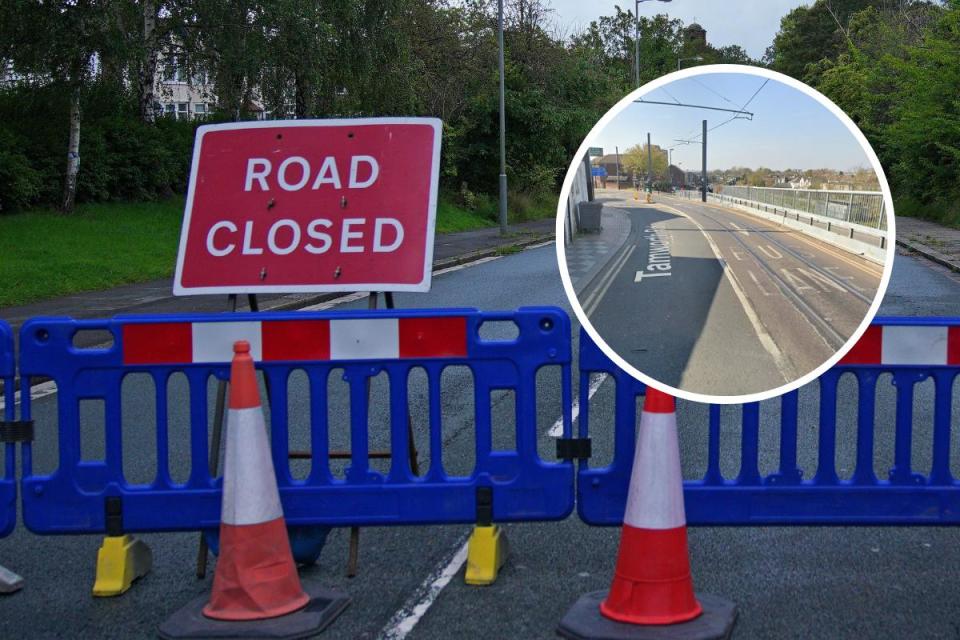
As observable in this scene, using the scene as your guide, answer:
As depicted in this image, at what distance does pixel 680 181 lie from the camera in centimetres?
314

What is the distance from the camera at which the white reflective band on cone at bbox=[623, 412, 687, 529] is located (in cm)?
414

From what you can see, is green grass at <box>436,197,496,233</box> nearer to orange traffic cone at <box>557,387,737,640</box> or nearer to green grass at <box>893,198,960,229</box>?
green grass at <box>893,198,960,229</box>

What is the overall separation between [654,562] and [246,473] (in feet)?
5.20

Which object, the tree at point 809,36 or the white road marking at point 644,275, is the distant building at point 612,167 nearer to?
the white road marking at point 644,275

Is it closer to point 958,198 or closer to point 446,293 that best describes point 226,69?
point 446,293

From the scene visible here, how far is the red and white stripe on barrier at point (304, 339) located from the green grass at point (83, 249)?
12.5 meters

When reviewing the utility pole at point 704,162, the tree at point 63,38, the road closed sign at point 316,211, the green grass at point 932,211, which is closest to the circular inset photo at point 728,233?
the utility pole at point 704,162

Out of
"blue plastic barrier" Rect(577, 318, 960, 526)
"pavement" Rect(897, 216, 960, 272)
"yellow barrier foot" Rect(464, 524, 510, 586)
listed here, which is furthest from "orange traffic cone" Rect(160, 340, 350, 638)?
"pavement" Rect(897, 216, 960, 272)

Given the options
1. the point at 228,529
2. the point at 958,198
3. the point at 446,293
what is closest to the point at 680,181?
the point at 228,529

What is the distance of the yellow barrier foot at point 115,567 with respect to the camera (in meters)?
4.60

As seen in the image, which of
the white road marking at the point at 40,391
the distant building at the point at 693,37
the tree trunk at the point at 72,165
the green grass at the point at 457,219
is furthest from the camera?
the distant building at the point at 693,37

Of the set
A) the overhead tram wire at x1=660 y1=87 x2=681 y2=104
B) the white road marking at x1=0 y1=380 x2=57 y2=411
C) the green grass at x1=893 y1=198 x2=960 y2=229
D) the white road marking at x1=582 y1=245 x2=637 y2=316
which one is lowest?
the white road marking at x1=0 y1=380 x2=57 y2=411

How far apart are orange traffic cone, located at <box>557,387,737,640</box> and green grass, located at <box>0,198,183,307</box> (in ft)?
45.8

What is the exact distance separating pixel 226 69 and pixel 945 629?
2510 centimetres
